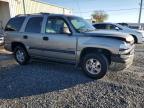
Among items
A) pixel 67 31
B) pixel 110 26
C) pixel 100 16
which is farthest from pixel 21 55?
pixel 100 16

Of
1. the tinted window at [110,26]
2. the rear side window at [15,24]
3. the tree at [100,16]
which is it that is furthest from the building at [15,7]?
the tree at [100,16]

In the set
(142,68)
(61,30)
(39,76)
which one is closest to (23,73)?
(39,76)

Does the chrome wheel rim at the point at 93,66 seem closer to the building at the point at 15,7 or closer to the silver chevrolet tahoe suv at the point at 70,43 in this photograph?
the silver chevrolet tahoe suv at the point at 70,43

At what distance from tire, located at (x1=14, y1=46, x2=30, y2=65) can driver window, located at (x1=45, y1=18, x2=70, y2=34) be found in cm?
157

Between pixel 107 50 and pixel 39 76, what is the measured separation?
2329 mm

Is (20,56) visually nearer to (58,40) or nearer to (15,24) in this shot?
(15,24)

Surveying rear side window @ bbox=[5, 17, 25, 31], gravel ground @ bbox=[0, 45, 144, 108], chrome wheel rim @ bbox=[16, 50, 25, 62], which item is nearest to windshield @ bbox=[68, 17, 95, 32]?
gravel ground @ bbox=[0, 45, 144, 108]

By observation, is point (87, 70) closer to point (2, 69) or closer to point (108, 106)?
point (108, 106)

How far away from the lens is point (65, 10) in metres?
38.6

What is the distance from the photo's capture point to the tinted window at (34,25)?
7172 millimetres

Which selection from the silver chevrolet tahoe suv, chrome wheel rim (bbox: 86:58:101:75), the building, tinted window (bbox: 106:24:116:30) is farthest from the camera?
the building

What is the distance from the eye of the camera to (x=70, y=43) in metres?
6.27

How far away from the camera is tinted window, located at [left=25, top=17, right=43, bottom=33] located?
7172 mm

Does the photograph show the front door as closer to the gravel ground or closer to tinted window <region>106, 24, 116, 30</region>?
the gravel ground
